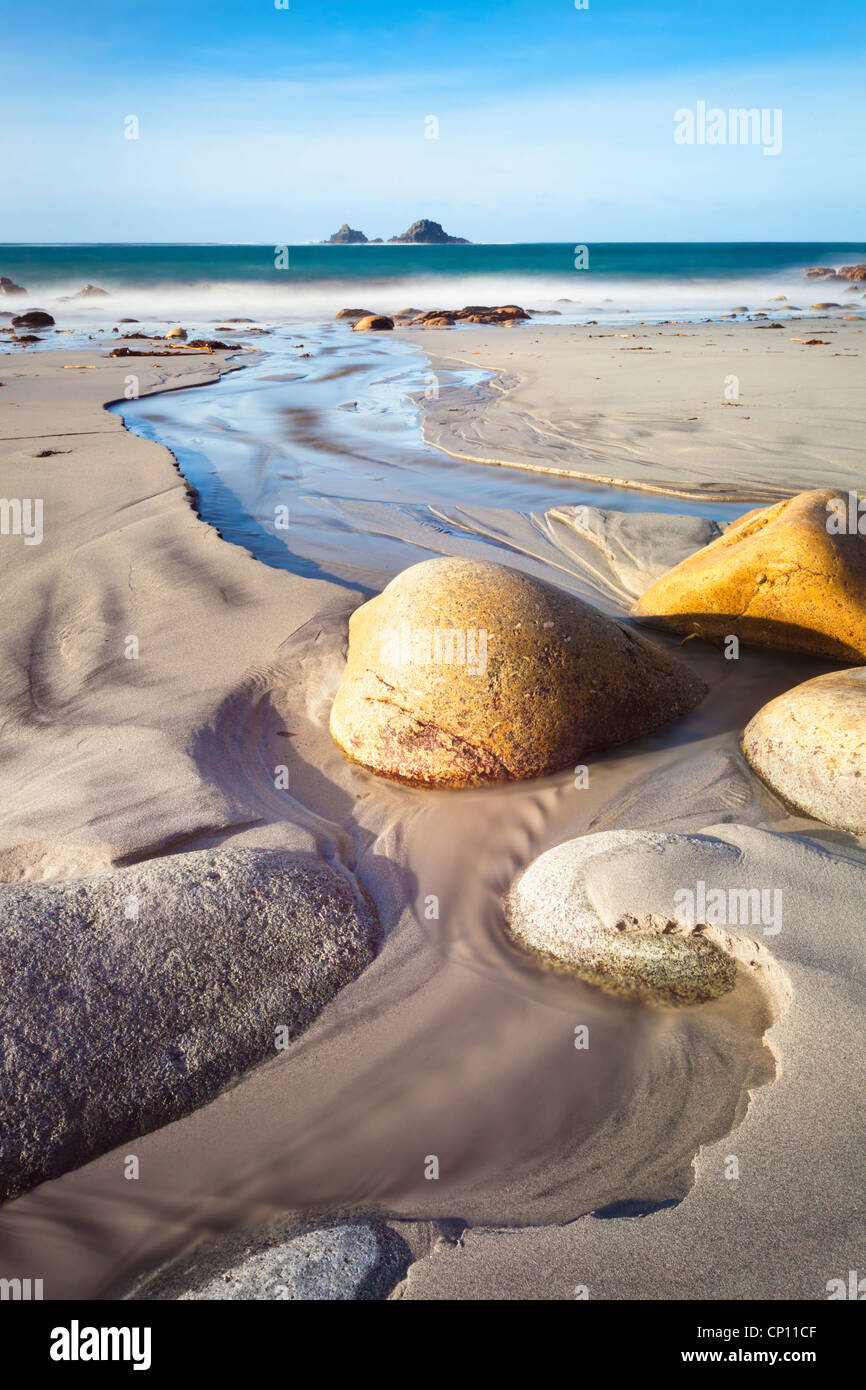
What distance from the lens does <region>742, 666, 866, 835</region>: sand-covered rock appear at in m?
3.10

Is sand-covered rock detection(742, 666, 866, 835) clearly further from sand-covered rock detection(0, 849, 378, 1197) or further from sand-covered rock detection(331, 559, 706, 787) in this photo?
sand-covered rock detection(0, 849, 378, 1197)

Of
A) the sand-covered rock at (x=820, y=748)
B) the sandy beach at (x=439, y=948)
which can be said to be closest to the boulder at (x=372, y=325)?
the sandy beach at (x=439, y=948)

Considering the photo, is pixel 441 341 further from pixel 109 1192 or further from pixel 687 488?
pixel 109 1192

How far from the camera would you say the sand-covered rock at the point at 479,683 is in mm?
3402

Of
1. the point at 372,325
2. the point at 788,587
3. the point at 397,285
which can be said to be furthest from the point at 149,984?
the point at 397,285

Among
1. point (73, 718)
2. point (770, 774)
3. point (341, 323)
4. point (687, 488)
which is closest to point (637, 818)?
point (770, 774)

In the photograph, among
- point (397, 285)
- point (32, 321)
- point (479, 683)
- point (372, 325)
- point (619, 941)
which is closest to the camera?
point (619, 941)

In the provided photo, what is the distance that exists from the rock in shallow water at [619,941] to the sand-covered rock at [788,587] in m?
2.11

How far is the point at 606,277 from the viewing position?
4912 cm

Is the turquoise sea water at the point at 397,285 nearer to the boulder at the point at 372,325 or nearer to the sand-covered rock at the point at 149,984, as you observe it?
the boulder at the point at 372,325

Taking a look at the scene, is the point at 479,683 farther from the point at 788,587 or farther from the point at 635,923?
the point at 788,587

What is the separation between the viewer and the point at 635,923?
2.55 meters

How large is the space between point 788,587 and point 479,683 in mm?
2006
